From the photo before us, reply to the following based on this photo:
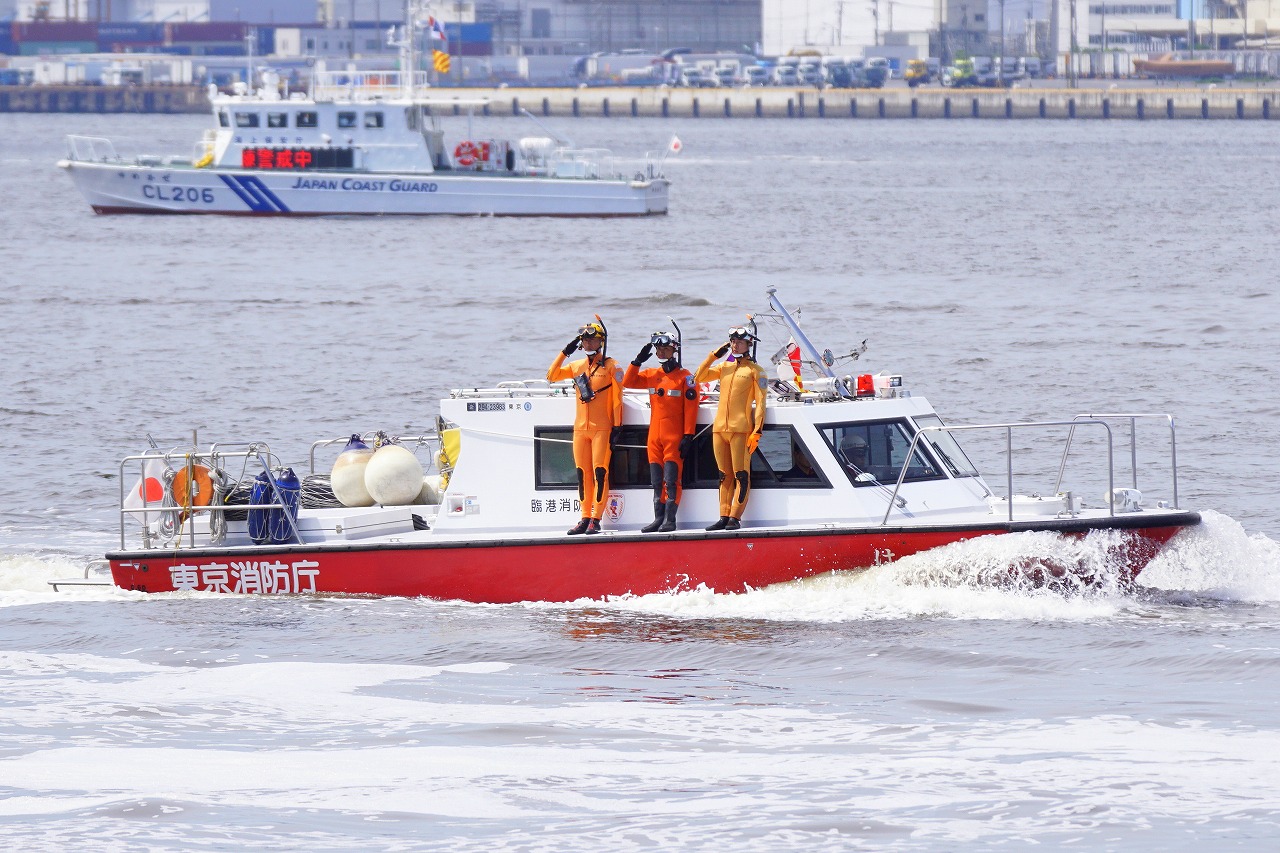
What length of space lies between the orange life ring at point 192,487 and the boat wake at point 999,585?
12.2 feet

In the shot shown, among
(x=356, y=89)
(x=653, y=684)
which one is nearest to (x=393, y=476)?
(x=653, y=684)

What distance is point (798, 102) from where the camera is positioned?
154 meters

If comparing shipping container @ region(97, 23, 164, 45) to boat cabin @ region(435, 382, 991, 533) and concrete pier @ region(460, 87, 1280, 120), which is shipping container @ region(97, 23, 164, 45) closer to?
concrete pier @ region(460, 87, 1280, 120)

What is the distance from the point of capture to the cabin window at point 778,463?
14.4 meters

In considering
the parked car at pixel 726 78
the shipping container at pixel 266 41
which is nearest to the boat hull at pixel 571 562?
the parked car at pixel 726 78

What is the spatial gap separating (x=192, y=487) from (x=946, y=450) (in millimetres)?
6060

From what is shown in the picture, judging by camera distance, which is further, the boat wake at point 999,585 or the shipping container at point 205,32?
the shipping container at point 205,32

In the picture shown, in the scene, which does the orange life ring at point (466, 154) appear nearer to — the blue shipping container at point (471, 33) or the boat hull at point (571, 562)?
the boat hull at point (571, 562)

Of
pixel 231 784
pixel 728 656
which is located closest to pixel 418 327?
pixel 728 656

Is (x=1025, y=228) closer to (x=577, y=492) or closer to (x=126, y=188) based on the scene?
(x=126, y=188)

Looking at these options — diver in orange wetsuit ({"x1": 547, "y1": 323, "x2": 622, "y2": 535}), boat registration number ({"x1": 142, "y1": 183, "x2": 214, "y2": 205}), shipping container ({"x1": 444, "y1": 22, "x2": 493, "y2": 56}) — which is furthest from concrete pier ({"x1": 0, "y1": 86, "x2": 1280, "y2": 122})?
diver in orange wetsuit ({"x1": 547, "y1": 323, "x2": 622, "y2": 535})

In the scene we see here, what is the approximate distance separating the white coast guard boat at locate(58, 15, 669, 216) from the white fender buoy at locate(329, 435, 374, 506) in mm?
41162

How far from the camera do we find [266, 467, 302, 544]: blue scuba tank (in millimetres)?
15180

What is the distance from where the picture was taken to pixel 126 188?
195 ft
